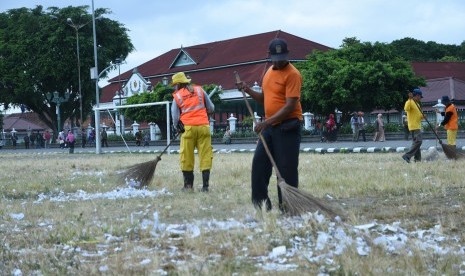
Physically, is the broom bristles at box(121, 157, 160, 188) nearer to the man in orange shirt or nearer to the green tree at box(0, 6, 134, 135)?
the man in orange shirt

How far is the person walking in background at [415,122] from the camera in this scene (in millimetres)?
15766

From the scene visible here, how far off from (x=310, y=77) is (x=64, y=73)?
86.4 ft

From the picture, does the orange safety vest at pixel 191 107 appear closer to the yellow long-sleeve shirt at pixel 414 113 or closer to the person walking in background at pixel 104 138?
the yellow long-sleeve shirt at pixel 414 113

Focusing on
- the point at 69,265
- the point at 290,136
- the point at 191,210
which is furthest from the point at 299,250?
the point at 191,210

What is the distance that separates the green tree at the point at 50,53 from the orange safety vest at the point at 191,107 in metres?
54.0

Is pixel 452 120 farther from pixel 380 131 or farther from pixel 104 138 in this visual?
pixel 104 138

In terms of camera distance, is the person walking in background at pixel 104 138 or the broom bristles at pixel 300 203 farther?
the person walking in background at pixel 104 138

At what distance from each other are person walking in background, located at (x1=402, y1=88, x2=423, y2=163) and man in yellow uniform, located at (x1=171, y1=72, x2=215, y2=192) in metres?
5.72

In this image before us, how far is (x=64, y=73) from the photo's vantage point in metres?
65.4

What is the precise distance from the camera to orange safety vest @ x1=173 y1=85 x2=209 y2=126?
1140cm

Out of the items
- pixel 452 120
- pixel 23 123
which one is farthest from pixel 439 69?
pixel 23 123

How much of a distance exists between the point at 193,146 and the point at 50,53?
55852 millimetres

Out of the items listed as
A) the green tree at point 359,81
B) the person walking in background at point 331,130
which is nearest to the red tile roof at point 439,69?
the green tree at point 359,81

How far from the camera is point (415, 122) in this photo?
635 inches
